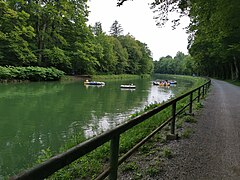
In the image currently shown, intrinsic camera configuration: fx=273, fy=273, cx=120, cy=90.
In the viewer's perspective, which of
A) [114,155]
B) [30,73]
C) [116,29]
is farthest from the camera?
[116,29]

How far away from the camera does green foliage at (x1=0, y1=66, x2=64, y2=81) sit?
1473 inches

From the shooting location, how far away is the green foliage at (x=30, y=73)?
1473 inches

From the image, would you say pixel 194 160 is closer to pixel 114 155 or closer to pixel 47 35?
pixel 114 155

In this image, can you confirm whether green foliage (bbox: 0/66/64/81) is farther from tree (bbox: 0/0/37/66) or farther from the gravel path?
the gravel path

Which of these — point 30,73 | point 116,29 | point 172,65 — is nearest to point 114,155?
point 30,73

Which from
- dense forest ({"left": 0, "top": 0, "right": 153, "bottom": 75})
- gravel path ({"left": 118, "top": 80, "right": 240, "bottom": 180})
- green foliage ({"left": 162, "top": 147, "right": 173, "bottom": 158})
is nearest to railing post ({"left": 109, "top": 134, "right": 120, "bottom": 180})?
gravel path ({"left": 118, "top": 80, "right": 240, "bottom": 180})

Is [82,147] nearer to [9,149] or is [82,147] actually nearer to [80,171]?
[80,171]

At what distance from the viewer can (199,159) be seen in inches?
214

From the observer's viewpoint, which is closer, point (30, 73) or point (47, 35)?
point (30, 73)

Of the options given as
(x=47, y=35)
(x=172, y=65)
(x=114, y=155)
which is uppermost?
(x=47, y=35)

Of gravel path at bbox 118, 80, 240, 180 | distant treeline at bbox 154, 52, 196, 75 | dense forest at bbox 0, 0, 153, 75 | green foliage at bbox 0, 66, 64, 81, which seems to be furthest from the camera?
distant treeline at bbox 154, 52, 196, 75

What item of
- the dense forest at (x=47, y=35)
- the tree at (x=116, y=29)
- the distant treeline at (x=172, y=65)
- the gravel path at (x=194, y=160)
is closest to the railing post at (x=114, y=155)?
the gravel path at (x=194, y=160)

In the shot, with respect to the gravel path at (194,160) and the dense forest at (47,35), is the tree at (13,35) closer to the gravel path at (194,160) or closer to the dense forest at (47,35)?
the dense forest at (47,35)

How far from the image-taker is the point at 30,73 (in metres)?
41.8
